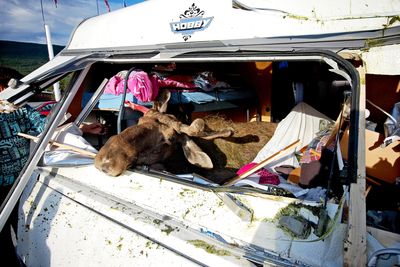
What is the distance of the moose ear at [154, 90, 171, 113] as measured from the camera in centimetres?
392

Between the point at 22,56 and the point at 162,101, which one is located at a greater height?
the point at 22,56

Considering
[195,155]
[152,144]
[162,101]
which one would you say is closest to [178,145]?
[195,155]

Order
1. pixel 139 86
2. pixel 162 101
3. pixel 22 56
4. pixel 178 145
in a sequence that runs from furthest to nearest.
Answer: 1. pixel 22 56
2. pixel 162 101
3. pixel 139 86
4. pixel 178 145

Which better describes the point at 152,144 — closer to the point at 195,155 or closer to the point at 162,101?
the point at 195,155

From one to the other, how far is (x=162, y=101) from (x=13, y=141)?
1950 mm

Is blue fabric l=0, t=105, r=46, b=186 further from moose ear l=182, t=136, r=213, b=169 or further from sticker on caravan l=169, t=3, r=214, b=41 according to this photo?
sticker on caravan l=169, t=3, r=214, b=41

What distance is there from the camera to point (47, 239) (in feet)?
7.74

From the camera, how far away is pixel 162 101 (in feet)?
13.3

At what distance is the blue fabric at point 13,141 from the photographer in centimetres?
306

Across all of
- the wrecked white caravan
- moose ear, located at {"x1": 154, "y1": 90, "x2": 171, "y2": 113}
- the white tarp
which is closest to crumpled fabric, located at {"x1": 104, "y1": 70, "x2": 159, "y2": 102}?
moose ear, located at {"x1": 154, "y1": 90, "x2": 171, "y2": 113}

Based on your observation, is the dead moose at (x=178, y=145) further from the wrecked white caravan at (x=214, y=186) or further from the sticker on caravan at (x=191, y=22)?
the sticker on caravan at (x=191, y=22)

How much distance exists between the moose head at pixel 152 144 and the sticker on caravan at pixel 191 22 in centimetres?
112

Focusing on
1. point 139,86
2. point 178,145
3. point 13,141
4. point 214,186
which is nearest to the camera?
point 214,186

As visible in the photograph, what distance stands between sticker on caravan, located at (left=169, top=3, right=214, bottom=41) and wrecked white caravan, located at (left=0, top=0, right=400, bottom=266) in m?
0.01
